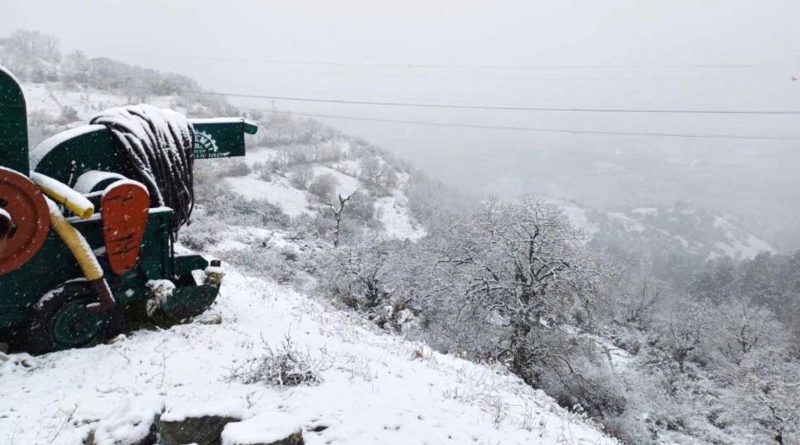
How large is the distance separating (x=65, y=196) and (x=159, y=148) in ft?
5.01

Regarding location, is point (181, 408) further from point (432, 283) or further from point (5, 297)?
point (432, 283)

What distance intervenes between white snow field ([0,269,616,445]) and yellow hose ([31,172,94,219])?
1.52 m

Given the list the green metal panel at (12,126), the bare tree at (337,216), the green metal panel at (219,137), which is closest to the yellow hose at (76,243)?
the green metal panel at (12,126)

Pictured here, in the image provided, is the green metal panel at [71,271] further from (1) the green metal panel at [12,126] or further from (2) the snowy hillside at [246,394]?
(1) the green metal panel at [12,126]

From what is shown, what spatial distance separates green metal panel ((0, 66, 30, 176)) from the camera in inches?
173

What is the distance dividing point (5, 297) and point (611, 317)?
4206cm

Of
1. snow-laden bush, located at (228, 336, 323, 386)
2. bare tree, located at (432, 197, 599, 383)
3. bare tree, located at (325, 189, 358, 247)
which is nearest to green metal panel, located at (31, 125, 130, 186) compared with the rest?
snow-laden bush, located at (228, 336, 323, 386)

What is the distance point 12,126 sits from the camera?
4.48 m

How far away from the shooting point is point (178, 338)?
538 cm

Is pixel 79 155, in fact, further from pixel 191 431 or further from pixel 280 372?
pixel 191 431

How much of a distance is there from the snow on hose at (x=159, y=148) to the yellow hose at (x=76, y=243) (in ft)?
3.14

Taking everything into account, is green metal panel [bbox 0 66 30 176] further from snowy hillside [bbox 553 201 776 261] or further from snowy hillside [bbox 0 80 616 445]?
snowy hillside [bbox 553 201 776 261]

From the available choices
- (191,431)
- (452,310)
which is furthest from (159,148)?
(452,310)

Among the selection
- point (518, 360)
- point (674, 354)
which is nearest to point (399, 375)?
point (518, 360)
